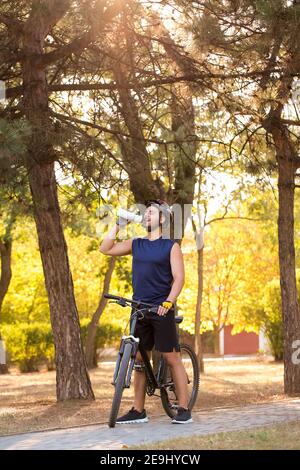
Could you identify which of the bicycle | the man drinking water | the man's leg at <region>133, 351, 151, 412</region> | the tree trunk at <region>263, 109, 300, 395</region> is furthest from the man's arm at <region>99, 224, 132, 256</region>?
the tree trunk at <region>263, 109, 300, 395</region>

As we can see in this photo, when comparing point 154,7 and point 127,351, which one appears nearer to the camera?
point 127,351

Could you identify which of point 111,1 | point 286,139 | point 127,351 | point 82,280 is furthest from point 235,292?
point 127,351

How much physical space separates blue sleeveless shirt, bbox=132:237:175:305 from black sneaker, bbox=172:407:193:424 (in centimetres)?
105

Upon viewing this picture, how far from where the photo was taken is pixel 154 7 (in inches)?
481

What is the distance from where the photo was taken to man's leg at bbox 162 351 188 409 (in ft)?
27.8

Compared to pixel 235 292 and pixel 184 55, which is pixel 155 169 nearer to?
pixel 184 55

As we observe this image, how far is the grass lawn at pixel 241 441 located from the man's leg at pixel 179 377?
1.27 m

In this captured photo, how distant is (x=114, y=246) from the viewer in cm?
870

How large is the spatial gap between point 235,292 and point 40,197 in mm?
21629

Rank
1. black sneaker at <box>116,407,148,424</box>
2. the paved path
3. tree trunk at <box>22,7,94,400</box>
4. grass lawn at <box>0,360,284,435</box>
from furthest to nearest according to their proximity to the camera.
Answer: tree trunk at <box>22,7,94,400</box> < grass lawn at <box>0,360,284,435</box> < black sneaker at <box>116,407,148,424</box> < the paved path

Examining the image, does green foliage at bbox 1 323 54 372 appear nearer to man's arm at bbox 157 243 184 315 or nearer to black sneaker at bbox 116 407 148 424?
black sneaker at bbox 116 407 148 424

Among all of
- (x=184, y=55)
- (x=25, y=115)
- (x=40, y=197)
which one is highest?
(x=184, y=55)

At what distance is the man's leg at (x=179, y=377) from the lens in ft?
27.8

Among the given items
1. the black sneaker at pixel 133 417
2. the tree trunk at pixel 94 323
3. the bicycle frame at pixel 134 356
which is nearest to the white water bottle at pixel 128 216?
the bicycle frame at pixel 134 356
